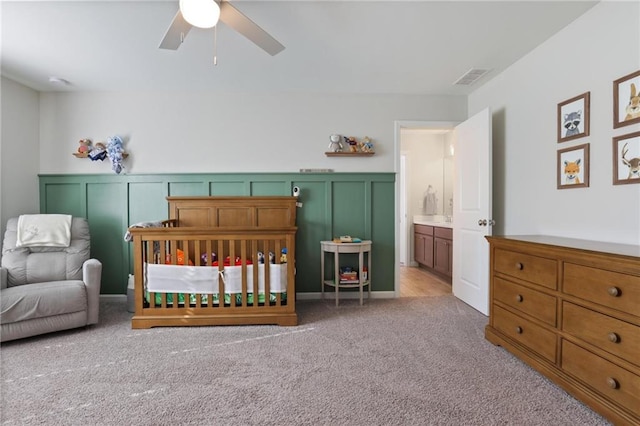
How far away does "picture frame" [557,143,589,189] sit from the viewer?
2.10m

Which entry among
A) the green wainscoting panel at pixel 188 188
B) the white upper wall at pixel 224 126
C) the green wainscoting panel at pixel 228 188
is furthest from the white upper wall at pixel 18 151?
the green wainscoting panel at pixel 228 188

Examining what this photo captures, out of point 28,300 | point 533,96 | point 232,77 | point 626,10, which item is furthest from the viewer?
point 232,77

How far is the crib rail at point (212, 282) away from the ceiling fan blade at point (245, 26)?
1398 millimetres

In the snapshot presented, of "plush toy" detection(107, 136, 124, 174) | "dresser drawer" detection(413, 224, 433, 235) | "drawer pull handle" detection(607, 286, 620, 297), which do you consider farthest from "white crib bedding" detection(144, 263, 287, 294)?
"dresser drawer" detection(413, 224, 433, 235)

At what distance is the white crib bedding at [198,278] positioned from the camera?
2666 mm

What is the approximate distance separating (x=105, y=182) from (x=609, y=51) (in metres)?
4.51

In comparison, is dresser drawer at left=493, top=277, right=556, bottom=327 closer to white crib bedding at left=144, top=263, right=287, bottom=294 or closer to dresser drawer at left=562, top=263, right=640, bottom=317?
dresser drawer at left=562, top=263, right=640, bottom=317

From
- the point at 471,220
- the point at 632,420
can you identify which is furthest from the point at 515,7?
the point at 632,420

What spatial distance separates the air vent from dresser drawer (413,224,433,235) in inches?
85.5

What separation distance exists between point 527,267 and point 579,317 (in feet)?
1.35

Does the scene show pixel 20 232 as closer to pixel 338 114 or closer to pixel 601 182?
pixel 338 114

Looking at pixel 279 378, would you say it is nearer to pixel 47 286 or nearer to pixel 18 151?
pixel 47 286

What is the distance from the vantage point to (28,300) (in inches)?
92.9

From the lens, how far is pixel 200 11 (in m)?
1.57
